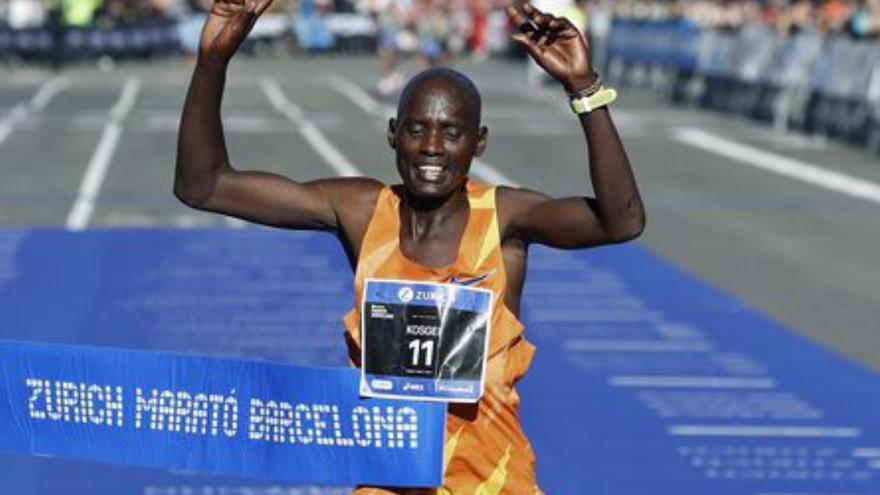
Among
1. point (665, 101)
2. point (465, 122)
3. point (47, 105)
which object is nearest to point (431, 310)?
point (465, 122)

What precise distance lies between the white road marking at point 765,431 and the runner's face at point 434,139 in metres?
5.65

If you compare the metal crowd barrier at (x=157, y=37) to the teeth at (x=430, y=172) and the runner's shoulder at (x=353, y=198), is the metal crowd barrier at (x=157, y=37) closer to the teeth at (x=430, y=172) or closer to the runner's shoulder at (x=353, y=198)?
the runner's shoulder at (x=353, y=198)

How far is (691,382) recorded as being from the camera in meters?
12.3

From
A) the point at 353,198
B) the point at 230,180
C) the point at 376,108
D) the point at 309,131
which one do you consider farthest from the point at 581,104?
the point at 376,108

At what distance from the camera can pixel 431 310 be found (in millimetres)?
5273

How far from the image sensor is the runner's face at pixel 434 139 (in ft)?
17.5

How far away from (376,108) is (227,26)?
99.3 ft

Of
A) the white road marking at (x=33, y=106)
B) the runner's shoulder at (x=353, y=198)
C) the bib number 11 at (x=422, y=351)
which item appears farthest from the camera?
the white road marking at (x=33, y=106)

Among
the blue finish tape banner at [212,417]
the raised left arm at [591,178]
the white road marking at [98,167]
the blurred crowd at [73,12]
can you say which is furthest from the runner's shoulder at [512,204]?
the blurred crowd at [73,12]

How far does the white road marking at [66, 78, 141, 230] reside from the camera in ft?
66.3

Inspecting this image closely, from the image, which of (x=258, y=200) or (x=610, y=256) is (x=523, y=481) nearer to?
(x=258, y=200)

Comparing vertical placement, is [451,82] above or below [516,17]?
below

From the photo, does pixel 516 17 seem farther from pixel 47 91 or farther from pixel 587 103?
pixel 47 91

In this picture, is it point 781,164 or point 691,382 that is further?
point 781,164
